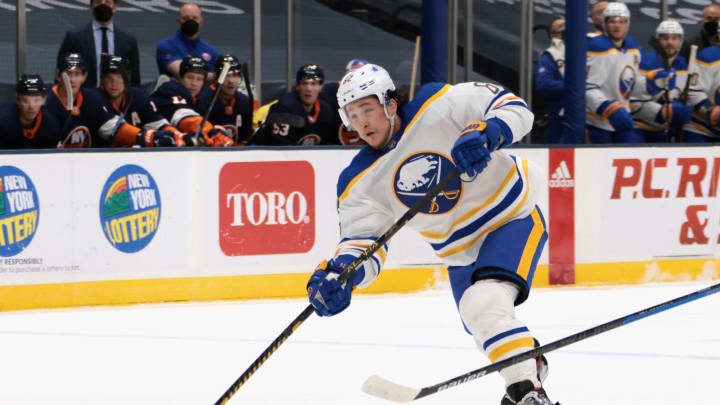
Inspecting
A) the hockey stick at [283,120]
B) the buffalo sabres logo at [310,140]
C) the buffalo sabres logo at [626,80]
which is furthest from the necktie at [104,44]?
the buffalo sabres logo at [626,80]

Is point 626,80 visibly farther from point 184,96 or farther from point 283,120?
point 184,96

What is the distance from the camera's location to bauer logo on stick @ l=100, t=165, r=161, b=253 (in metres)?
5.95

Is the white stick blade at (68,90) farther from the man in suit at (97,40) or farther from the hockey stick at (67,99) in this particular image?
the man in suit at (97,40)

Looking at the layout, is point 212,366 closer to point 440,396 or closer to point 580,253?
point 440,396

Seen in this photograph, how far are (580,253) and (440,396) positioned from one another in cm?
309

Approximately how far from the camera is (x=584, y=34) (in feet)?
23.0

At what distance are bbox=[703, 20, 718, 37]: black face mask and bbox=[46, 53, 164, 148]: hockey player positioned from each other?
3.82 m

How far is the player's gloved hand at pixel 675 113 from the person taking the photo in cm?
750

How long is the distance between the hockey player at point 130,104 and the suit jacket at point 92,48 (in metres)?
0.19

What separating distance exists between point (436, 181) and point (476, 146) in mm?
296

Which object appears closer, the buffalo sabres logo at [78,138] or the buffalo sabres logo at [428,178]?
the buffalo sabres logo at [428,178]

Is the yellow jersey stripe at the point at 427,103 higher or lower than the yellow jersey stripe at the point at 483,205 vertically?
higher

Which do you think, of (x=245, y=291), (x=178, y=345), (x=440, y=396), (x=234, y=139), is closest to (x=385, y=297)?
(x=245, y=291)

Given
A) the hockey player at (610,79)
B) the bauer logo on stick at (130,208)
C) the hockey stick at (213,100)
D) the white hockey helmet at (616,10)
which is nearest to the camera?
the bauer logo on stick at (130,208)
